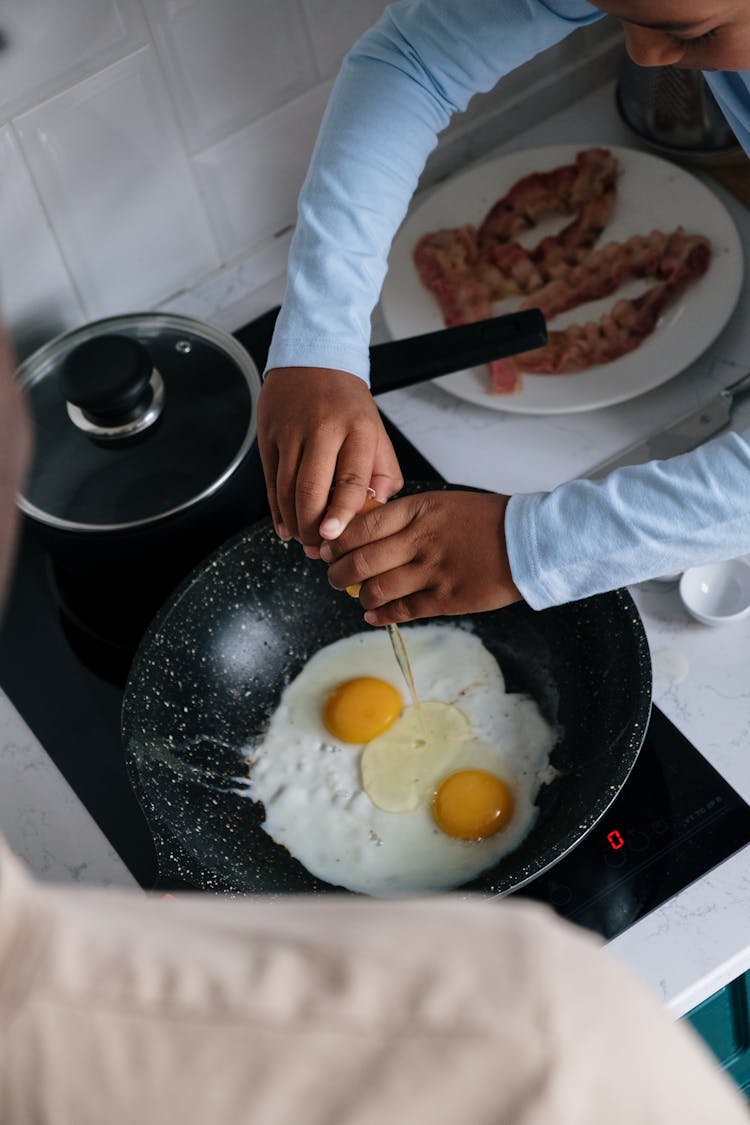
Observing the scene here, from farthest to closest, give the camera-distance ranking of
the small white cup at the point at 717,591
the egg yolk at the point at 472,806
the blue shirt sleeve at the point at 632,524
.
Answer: the small white cup at the point at 717,591, the egg yolk at the point at 472,806, the blue shirt sleeve at the point at 632,524

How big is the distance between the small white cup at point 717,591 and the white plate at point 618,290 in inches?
8.7

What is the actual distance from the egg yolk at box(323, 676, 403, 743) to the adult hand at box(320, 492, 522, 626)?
0.47 ft

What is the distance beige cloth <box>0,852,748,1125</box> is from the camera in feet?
1.12

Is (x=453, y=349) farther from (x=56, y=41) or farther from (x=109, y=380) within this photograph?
(x=56, y=41)

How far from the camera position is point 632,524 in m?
0.99

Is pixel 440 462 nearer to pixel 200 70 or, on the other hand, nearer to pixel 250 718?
pixel 250 718

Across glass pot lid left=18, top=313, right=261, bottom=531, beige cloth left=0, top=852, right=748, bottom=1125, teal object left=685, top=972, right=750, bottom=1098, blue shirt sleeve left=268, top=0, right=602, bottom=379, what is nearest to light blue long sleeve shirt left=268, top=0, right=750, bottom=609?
blue shirt sleeve left=268, top=0, right=602, bottom=379

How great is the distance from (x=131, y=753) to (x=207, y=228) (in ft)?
2.28

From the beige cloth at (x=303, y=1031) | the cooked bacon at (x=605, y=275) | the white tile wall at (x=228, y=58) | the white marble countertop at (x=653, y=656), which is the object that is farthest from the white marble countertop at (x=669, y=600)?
the beige cloth at (x=303, y=1031)

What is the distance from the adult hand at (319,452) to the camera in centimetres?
108

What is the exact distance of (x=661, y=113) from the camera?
5.02ft

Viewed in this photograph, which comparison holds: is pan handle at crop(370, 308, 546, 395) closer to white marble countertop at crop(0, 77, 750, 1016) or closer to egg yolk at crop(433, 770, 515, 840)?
white marble countertop at crop(0, 77, 750, 1016)

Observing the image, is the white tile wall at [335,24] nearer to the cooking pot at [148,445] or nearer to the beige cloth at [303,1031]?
the cooking pot at [148,445]

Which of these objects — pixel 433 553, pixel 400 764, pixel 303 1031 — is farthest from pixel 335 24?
pixel 303 1031
